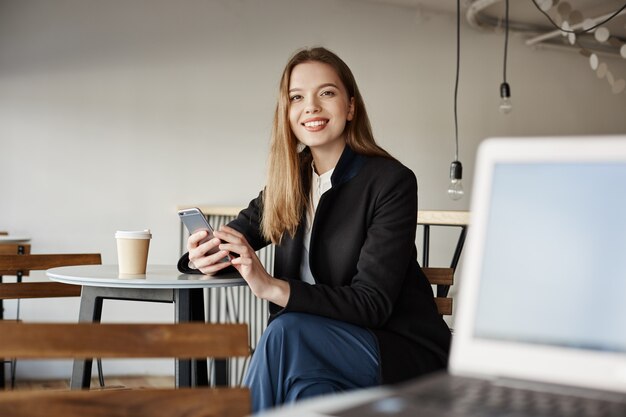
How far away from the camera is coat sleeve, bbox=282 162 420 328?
175 cm

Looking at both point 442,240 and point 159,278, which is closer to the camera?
point 159,278

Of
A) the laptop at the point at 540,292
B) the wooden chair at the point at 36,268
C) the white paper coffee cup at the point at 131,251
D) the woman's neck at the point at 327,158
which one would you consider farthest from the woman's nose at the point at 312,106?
the laptop at the point at 540,292

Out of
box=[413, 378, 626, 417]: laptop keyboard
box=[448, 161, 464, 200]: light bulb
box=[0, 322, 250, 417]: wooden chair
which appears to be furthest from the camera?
box=[448, 161, 464, 200]: light bulb

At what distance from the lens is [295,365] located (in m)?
1.62

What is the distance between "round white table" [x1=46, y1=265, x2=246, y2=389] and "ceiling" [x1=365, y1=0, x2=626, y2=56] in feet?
14.7

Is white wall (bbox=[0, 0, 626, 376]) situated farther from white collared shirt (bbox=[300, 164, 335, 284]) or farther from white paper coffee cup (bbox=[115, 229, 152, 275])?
white collared shirt (bbox=[300, 164, 335, 284])

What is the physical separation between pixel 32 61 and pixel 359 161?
3641 mm

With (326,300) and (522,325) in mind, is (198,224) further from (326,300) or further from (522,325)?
(522,325)

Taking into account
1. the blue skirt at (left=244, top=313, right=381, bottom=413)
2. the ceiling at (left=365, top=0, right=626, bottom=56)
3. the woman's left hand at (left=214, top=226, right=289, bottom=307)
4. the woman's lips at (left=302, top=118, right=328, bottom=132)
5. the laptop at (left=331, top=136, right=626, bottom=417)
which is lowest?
the blue skirt at (left=244, top=313, right=381, bottom=413)

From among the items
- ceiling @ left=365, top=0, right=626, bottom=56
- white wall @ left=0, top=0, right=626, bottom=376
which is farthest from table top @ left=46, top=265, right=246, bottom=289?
ceiling @ left=365, top=0, right=626, bottom=56

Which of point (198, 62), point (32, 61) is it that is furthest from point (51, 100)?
point (198, 62)

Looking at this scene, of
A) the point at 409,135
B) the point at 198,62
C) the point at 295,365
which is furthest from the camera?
the point at 409,135

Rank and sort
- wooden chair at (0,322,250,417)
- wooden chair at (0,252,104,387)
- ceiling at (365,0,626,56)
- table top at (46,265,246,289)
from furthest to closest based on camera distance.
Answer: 1. ceiling at (365,0,626,56)
2. wooden chair at (0,252,104,387)
3. table top at (46,265,246,289)
4. wooden chair at (0,322,250,417)

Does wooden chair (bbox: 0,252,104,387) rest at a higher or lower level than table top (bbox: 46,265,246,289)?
lower
